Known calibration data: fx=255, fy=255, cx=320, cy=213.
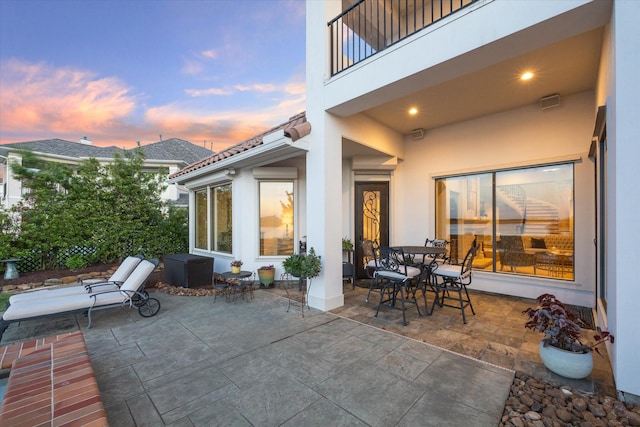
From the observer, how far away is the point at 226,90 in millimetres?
9898

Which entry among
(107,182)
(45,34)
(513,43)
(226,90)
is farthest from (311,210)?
(45,34)

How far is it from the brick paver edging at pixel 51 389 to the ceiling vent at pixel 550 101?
712cm

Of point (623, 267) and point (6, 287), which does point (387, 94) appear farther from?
point (6, 287)

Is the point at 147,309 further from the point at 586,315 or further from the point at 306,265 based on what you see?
the point at 586,315

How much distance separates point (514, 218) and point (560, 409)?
4.28m

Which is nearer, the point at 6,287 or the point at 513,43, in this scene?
the point at 513,43

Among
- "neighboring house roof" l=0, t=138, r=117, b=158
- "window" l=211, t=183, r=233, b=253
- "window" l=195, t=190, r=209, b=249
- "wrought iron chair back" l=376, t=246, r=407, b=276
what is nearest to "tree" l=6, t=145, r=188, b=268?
"window" l=195, t=190, r=209, b=249

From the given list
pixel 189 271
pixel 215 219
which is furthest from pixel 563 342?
pixel 215 219

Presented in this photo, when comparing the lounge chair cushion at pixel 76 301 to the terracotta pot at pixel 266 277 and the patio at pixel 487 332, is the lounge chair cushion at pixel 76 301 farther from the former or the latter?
the patio at pixel 487 332

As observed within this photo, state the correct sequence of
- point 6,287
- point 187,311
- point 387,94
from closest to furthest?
point 387,94
point 187,311
point 6,287

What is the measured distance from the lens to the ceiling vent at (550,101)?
462cm

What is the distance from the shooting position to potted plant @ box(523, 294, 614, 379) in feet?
8.02

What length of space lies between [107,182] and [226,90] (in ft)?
17.1

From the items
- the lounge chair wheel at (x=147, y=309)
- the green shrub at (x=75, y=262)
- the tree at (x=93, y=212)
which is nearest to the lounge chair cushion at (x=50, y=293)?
the lounge chair wheel at (x=147, y=309)
